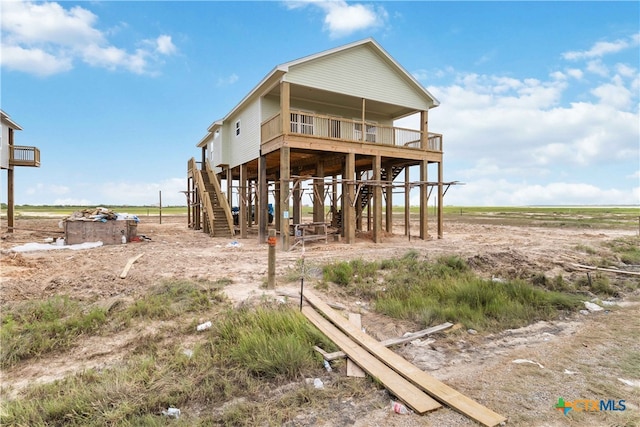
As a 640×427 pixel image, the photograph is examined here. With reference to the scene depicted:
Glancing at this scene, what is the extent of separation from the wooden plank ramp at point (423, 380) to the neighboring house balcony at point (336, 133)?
9.95 metres

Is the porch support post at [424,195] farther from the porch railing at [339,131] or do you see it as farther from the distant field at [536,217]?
the distant field at [536,217]

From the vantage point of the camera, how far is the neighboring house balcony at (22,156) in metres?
21.5

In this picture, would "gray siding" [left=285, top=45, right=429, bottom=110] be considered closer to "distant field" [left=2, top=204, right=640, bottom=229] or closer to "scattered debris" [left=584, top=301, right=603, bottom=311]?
"scattered debris" [left=584, top=301, right=603, bottom=311]

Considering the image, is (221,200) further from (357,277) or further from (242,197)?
(357,277)

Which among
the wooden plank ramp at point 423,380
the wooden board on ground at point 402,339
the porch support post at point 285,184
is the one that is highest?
the porch support post at point 285,184

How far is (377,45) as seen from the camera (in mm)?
16078

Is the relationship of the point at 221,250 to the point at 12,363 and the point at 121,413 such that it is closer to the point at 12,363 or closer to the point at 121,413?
the point at 12,363

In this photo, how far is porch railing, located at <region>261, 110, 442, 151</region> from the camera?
47.8 ft

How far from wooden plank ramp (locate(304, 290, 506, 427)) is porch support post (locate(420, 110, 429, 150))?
13.9 meters

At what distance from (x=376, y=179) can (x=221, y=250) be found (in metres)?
7.62

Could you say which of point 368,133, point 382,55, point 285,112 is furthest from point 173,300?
point 382,55

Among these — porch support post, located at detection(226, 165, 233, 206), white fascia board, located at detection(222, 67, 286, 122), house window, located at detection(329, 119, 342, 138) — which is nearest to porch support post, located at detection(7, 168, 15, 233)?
porch support post, located at detection(226, 165, 233, 206)

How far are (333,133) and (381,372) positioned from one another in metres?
12.9

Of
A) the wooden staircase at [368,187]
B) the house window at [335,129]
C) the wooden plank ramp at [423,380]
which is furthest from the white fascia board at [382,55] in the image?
the wooden plank ramp at [423,380]
